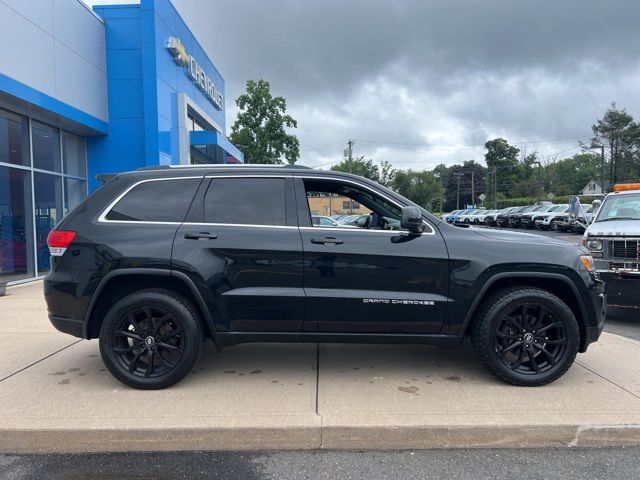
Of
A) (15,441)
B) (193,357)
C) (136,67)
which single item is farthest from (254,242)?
(136,67)

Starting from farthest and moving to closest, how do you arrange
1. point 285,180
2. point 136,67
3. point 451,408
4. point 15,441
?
point 136,67, point 285,180, point 451,408, point 15,441

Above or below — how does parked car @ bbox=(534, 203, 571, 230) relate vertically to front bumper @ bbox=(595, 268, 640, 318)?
above

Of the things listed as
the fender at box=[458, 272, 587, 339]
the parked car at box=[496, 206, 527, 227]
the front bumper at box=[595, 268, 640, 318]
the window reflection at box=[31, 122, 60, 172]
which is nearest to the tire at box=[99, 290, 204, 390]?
the fender at box=[458, 272, 587, 339]

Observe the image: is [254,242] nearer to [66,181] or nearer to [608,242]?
[608,242]

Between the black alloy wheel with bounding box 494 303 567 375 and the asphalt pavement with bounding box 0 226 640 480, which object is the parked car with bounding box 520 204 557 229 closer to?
the black alloy wheel with bounding box 494 303 567 375

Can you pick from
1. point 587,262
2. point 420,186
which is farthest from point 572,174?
point 587,262

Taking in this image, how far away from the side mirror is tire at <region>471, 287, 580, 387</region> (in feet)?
2.91

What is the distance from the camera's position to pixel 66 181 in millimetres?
12352

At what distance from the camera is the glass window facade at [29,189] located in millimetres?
10188

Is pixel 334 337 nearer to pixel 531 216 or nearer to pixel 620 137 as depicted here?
pixel 531 216

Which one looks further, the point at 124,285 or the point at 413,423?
the point at 124,285

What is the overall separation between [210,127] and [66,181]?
382 inches

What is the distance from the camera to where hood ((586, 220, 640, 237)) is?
6.80 metres

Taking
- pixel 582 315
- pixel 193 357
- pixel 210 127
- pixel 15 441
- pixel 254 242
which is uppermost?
pixel 210 127
